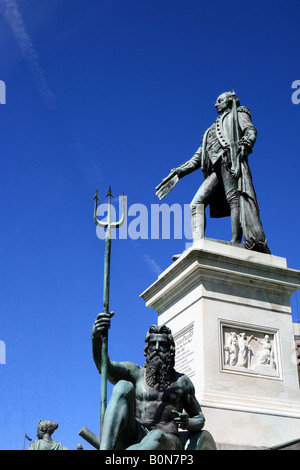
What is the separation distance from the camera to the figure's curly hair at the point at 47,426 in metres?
9.12

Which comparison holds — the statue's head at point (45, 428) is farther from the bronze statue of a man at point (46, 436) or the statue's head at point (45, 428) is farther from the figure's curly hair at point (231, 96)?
the figure's curly hair at point (231, 96)

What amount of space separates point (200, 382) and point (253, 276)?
181cm

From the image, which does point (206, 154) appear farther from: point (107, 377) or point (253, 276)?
point (107, 377)

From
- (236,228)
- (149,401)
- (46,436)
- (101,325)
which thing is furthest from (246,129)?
(46,436)

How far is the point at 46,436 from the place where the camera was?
911cm

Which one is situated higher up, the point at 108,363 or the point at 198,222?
the point at 198,222

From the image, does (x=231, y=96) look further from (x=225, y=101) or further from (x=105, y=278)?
(x=105, y=278)

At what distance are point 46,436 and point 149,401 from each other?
348 centimetres

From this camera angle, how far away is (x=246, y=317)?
879cm

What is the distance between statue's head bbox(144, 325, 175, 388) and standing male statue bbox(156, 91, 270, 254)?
3360mm

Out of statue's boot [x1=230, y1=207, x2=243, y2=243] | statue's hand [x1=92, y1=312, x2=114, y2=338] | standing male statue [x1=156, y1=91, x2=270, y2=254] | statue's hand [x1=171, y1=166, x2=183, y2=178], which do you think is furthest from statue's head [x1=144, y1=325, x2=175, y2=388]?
statue's hand [x1=171, y1=166, x2=183, y2=178]

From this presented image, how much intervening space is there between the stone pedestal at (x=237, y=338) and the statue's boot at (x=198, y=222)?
74 cm

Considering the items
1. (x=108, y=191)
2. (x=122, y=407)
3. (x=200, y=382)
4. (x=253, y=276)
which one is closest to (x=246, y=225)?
(x=253, y=276)
